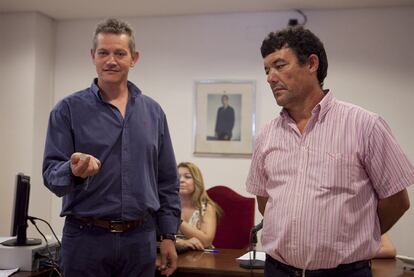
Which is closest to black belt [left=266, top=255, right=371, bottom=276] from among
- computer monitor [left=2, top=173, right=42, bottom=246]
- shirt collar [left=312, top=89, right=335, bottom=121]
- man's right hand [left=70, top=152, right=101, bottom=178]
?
shirt collar [left=312, top=89, right=335, bottom=121]

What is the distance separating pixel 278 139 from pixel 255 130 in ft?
9.73

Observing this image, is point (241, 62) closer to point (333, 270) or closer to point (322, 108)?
point (322, 108)

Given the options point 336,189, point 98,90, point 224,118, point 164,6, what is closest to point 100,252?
point 98,90

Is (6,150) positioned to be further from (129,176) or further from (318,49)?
(318,49)

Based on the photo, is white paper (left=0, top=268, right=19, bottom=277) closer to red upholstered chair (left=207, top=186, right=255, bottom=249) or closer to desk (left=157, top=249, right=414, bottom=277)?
desk (left=157, top=249, right=414, bottom=277)

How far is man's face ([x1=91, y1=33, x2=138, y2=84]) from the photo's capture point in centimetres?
180

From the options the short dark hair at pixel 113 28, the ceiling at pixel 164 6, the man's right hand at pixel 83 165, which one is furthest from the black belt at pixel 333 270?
the ceiling at pixel 164 6

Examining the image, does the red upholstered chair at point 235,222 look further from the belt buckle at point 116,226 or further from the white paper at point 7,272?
the belt buckle at point 116,226

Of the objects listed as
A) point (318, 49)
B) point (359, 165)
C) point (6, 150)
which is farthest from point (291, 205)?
point (6, 150)

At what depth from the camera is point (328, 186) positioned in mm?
1480

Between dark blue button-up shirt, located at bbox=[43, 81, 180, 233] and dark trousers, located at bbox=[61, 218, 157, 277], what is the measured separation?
0.06 metres

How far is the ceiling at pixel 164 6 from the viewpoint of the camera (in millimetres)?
4293

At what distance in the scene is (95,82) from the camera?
6.14 feet

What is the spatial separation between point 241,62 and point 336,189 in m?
3.30
